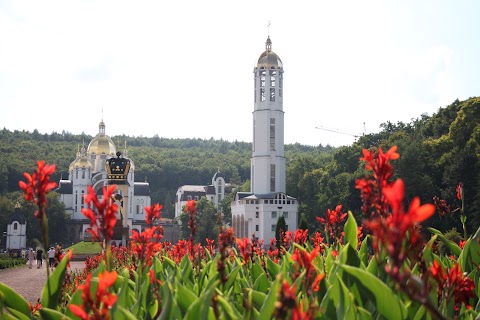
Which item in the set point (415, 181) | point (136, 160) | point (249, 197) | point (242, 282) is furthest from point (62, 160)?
point (242, 282)

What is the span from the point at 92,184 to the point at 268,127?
90.2ft

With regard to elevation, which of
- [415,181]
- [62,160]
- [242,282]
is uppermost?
[62,160]

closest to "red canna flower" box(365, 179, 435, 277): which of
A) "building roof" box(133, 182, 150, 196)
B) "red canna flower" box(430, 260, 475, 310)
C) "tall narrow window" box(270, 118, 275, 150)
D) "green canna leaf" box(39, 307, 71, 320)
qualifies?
"red canna flower" box(430, 260, 475, 310)

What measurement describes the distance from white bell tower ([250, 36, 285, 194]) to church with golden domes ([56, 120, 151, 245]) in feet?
70.7

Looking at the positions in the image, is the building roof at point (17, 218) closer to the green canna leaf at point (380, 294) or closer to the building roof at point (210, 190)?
the building roof at point (210, 190)

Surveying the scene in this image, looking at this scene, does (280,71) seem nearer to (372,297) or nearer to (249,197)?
(249,197)

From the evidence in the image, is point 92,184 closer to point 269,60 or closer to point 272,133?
point 272,133

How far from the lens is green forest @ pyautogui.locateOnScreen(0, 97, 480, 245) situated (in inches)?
1533

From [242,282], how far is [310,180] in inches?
2587

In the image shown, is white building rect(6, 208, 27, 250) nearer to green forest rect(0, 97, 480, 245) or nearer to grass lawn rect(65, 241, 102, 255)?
green forest rect(0, 97, 480, 245)

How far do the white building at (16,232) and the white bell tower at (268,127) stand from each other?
2492 centimetres

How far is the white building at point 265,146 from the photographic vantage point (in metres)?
73.3

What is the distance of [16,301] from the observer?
3.61 m

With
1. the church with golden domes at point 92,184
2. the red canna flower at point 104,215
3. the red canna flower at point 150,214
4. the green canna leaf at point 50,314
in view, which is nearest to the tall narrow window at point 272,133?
the church with golden domes at point 92,184
